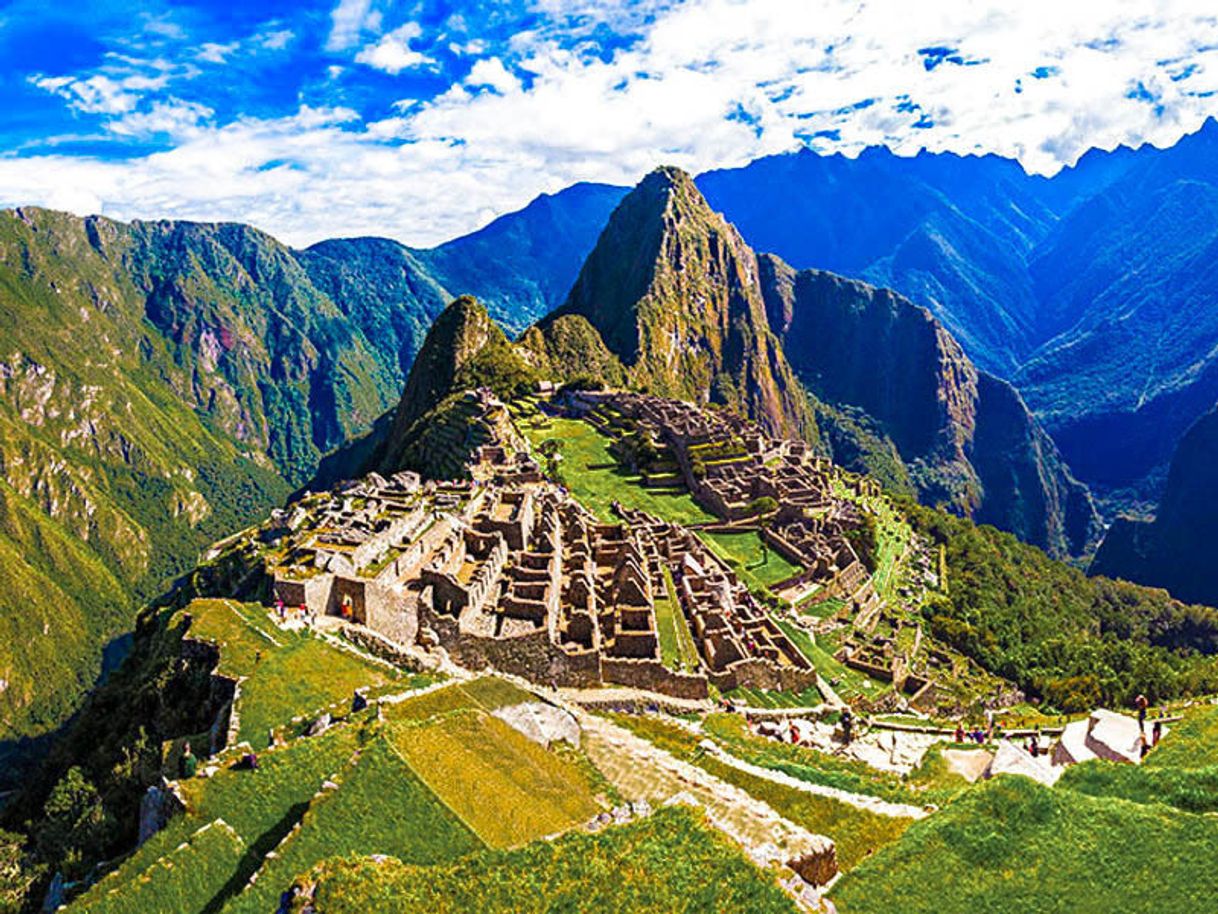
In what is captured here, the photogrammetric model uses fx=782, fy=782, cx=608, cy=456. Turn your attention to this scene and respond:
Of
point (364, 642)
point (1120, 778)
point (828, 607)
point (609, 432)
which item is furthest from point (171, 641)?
point (609, 432)

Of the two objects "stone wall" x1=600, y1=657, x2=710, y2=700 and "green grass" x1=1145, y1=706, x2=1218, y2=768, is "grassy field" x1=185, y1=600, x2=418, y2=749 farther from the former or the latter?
"green grass" x1=1145, y1=706, x2=1218, y2=768

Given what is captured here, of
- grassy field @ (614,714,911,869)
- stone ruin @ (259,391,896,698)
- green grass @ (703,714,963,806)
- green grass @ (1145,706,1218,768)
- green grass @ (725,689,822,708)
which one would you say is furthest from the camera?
green grass @ (725,689,822,708)

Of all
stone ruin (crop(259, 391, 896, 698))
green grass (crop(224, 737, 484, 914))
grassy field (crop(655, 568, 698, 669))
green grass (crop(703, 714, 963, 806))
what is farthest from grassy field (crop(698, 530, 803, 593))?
green grass (crop(224, 737, 484, 914))

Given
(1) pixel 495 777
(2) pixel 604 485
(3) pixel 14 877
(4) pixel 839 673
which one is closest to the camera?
(1) pixel 495 777

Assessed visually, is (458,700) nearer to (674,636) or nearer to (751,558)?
(674,636)

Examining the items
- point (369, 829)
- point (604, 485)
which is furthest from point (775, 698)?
point (604, 485)
